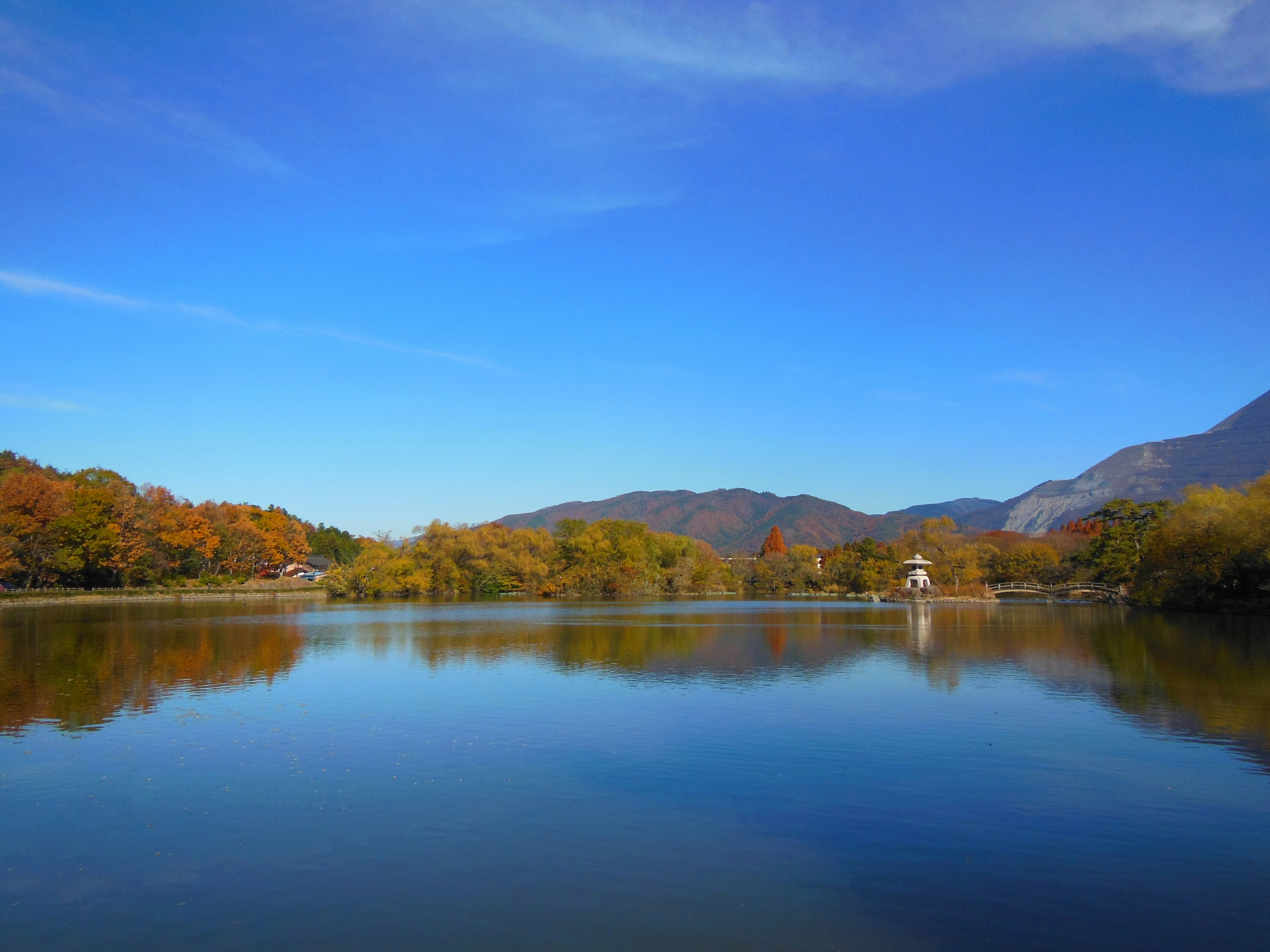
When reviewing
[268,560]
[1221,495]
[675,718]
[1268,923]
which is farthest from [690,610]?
[268,560]

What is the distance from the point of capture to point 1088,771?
41.5 feet

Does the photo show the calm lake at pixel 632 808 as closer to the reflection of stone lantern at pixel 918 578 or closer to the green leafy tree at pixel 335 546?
the reflection of stone lantern at pixel 918 578

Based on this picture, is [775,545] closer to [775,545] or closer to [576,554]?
[775,545]

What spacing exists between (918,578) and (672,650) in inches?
2220

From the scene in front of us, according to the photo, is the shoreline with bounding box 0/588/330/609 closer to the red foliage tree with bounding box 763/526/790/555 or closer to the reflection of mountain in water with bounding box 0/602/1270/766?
the reflection of mountain in water with bounding box 0/602/1270/766

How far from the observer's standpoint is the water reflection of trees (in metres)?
17.7

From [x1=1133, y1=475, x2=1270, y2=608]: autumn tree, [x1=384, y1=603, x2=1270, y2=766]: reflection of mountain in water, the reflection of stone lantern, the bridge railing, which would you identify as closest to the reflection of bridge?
the bridge railing

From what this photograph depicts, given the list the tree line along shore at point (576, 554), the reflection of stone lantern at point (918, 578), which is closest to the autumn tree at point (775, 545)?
the tree line along shore at point (576, 554)

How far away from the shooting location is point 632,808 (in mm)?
10688

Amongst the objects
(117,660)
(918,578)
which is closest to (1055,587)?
(918,578)

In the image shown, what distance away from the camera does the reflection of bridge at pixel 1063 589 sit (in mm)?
66062

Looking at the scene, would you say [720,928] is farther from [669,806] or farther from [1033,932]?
[669,806]

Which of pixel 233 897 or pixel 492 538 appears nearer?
pixel 233 897

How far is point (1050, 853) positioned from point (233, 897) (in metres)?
8.83
